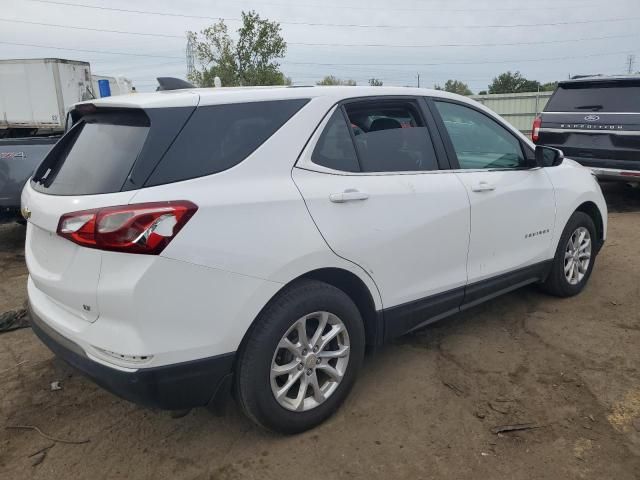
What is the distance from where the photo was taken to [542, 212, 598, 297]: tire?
14.4 ft

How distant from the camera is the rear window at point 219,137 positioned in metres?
2.38

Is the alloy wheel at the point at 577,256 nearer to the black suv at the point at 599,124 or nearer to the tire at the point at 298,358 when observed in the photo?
the tire at the point at 298,358

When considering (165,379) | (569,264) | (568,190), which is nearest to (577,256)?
(569,264)

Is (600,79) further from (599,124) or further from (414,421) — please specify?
(414,421)

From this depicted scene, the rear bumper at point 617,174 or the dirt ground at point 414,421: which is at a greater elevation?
the rear bumper at point 617,174

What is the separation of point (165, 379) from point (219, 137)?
108 centimetres

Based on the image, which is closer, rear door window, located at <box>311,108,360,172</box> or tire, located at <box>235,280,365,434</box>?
tire, located at <box>235,280,365,434</box>

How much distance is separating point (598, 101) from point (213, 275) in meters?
7.09

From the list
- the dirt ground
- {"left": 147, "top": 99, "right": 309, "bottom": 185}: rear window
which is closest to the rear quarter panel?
the dirt ground

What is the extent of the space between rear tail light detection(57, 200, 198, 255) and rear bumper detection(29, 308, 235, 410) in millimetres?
508

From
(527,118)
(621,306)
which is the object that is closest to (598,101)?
(621,306)

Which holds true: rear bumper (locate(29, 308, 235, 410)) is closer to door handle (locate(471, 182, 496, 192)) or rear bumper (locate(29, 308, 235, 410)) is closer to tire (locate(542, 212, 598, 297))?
door handle (locate(471, 182, 496, 192))

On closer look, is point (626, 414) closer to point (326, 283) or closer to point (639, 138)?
point (326, 283)

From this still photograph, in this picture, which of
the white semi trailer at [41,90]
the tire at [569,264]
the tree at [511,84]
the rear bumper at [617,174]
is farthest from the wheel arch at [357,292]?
the tree at [511,84]
